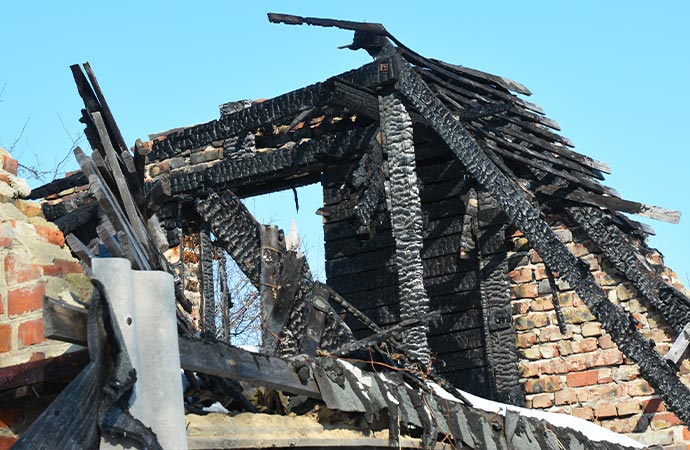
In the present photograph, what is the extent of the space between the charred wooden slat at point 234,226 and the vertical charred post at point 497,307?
90.5 inches

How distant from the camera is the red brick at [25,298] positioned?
12.7 ft

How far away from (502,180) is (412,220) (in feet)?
3.06

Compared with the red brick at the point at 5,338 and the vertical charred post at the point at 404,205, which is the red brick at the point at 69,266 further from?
the vertical charred post at the point at 404,205

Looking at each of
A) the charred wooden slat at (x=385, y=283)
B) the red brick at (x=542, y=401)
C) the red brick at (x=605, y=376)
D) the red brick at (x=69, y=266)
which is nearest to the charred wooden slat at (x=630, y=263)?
the red brick at (x=605, y=376)

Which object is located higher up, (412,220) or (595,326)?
(412,220)

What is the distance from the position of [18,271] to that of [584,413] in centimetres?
747

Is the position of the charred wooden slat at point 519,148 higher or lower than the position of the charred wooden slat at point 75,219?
higher

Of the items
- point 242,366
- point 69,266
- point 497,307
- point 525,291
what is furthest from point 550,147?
point 69,266

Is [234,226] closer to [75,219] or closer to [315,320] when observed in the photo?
[75,219]

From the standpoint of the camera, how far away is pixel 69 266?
13.3 feet

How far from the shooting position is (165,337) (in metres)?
3.68

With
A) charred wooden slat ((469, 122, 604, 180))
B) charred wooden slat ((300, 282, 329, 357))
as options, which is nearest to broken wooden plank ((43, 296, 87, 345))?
charred wooden slat ((300, 282, 329, 357))

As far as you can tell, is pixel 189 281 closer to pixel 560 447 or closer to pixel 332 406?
pixel 560 447

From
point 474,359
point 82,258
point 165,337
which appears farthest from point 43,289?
point 474,359
